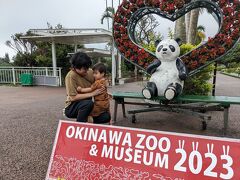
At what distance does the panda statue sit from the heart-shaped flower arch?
0.55 meters

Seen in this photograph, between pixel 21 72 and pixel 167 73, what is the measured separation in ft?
40.3

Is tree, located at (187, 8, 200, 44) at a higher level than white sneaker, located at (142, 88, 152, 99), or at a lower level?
higher

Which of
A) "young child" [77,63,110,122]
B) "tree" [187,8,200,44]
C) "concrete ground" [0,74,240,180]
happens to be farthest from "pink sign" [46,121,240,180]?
"tree" [187,8,200,44]

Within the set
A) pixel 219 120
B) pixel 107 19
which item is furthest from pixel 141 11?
pixel 107 19

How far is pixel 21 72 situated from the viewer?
1369 centimetres

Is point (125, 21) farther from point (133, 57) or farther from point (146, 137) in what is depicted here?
point (146, 137)

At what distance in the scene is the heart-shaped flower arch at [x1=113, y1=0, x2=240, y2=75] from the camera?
383cm

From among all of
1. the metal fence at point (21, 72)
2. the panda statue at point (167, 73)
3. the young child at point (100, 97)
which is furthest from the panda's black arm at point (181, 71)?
the metal fence at point (21, 72)

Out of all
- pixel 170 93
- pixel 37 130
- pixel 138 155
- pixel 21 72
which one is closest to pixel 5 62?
pixel 21 72

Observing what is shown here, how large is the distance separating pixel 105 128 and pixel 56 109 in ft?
15.1

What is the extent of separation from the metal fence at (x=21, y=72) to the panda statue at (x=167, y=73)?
9550 mm

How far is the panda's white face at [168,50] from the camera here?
3.64 metres

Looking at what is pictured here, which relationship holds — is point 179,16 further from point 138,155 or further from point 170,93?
point 138,155

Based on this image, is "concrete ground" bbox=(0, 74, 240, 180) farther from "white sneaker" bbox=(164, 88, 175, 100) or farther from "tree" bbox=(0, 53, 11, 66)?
"tree" bbox=(0, 53, 11, 66)
